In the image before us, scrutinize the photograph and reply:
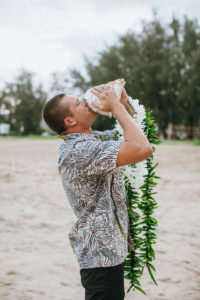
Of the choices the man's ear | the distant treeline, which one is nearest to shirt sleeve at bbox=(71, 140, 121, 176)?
the man's ear

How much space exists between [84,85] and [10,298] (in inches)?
1429

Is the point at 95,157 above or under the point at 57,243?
above

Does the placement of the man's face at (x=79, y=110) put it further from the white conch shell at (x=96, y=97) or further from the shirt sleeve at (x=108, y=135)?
the shirt sleeve at (x=108, y=135)

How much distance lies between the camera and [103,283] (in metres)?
1.74

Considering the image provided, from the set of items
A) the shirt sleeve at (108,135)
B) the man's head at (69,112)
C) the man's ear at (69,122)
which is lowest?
the shirt sleeve at (108,135)

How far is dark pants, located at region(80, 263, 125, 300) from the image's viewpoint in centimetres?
174

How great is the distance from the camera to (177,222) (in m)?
5.44

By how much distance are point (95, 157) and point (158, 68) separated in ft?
98.2

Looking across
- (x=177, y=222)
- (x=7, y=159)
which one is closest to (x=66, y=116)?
(x=177, y=222)

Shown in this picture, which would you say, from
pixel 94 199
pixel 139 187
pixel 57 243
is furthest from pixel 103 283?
pixel 57 243

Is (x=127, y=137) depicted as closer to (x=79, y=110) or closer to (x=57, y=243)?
(x=79, y=110)

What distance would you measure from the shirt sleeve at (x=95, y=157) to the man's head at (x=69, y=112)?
0.57ft

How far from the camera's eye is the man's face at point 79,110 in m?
1.86

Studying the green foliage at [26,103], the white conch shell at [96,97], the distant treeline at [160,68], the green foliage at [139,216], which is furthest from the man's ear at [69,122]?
the green foliage at [26,103]
